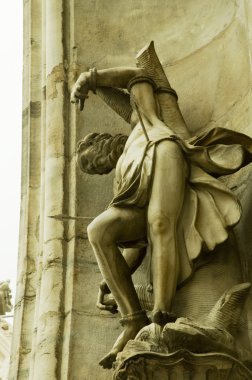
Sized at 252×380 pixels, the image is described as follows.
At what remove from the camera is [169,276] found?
3.89 meters

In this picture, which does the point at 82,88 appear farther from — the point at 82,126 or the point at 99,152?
the point at 82,126

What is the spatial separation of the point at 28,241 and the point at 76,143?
0.42 metres

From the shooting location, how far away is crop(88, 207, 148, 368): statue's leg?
3932mm

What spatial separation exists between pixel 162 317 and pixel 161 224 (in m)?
0.31

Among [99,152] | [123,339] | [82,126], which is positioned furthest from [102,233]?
[82,126]

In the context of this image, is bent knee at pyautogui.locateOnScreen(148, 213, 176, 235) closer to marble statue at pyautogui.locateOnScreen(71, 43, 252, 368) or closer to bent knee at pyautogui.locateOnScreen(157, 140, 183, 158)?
marble statue at pyautogui.locateOnScreen(71, 43, 252, 368)

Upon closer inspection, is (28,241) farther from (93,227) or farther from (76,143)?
(93,227)

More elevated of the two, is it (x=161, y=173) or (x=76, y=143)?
(x=76, y=143)

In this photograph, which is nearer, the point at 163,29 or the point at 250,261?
the point at 250,261

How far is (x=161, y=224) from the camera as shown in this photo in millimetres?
3959

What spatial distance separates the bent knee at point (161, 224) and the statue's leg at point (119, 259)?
69 mm

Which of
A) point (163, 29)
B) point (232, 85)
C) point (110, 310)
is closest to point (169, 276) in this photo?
point (110, 310)

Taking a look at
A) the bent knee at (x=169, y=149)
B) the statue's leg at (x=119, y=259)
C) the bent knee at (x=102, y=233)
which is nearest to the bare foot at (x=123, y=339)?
Answer: the statue's leg at (x=119, y=259)

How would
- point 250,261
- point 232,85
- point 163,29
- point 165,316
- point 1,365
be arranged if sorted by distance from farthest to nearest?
1. point 1,365
2. point 163,29
3. point 232,85
4. point 250,261
5. point 165,316
